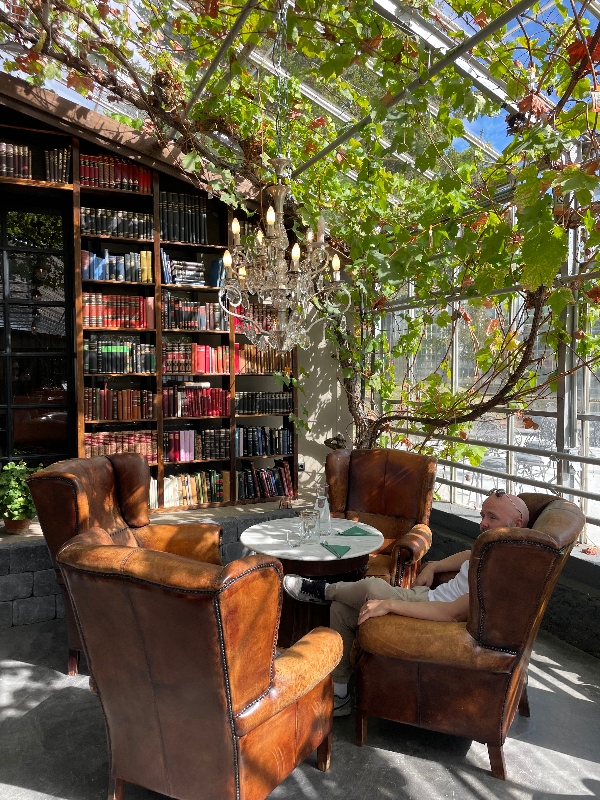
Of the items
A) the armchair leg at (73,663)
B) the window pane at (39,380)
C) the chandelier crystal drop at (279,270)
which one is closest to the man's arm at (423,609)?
the chandelier crystal drop at (279,270)

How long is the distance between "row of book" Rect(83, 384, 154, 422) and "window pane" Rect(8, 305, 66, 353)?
47 cm

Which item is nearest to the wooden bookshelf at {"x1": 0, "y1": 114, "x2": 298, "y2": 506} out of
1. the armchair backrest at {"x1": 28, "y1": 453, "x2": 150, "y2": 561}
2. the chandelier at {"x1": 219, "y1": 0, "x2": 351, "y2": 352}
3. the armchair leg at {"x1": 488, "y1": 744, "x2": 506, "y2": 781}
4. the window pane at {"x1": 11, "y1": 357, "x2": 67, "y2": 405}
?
the window pane at {"x1": 11, "y1": 357, "x2": 67, "y2": 405}

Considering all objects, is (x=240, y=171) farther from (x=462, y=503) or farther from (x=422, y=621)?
(x=422, y=621)

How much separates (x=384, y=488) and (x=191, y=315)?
2.24m

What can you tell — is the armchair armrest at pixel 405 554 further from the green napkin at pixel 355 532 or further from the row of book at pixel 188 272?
the row of book at pixel 188 272

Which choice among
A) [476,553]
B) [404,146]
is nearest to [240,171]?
[404,146]

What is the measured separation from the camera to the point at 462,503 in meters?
4.94

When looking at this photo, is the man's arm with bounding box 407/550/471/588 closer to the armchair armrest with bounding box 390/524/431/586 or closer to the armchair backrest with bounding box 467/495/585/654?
the armchair armrest with bounding box 390/524/431/586

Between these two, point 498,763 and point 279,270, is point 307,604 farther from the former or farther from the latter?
point 279,270

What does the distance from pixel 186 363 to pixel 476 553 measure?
3.42 m

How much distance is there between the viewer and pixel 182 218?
16.4ft

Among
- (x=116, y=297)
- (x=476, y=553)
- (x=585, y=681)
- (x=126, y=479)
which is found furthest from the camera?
(x=116, y=297)

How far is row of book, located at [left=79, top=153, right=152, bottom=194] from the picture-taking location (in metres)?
4.62

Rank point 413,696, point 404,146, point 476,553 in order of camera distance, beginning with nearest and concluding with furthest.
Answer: point 476,553 → point 413,696 → point 404,146
